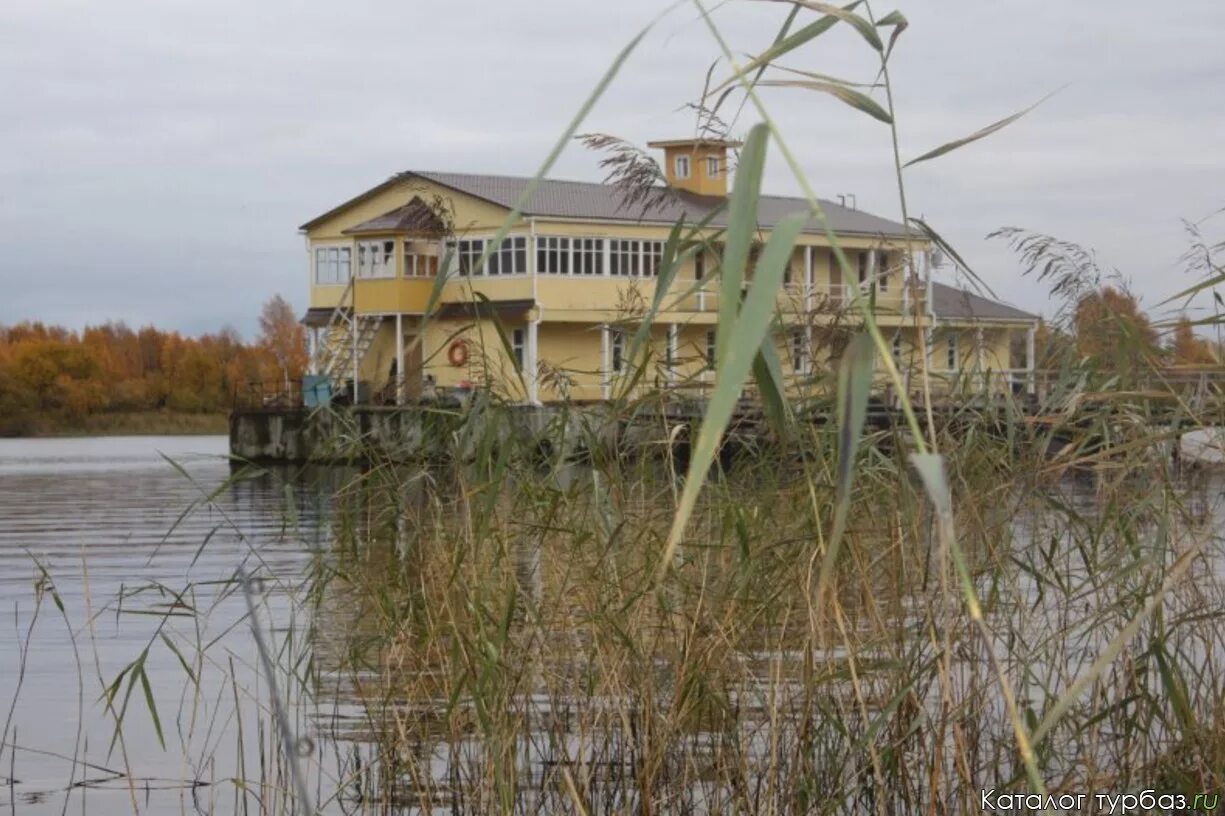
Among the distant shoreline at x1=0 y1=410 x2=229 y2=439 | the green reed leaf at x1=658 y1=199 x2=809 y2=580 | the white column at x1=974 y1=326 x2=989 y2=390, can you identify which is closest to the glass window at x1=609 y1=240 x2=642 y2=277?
the white column at x1=974 y1=326 x2=989 y2=390

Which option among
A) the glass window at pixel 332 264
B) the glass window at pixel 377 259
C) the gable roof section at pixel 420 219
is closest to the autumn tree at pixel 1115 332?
the gable roof section at pixel 420 219

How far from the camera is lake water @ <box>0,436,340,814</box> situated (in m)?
6.30

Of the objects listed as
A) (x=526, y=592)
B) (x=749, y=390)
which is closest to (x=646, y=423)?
(x=749, y=390)

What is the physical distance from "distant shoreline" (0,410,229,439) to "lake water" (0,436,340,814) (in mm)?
65585

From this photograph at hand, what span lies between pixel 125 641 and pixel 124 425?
8604 centimetres

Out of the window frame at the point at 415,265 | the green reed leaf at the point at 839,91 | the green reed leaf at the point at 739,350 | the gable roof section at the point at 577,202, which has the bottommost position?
the green reed leaf at the point at 739,350

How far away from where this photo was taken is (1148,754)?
5.23 meters

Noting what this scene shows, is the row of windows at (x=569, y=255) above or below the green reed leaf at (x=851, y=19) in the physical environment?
above

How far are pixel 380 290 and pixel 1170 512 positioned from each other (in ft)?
131

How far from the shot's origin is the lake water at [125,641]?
6.30 m

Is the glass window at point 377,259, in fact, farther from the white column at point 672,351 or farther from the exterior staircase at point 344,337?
the white column at point 672,351

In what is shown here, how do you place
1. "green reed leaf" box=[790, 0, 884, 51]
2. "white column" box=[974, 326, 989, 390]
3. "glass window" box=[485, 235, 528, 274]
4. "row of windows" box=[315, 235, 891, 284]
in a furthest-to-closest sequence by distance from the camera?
"row of windows" box=[315, 235, 891, 284]
"glass window" box=[485, 235, 528, 274]
"white column" box=[974, 326, 989, 390]
"green reed leaf" box=[790, 0, 884, 51]

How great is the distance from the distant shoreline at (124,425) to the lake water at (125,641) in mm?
65585

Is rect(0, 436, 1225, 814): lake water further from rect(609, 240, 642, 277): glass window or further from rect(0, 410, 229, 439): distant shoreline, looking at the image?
rect(0, 410, 229, 439): distant shoreline
